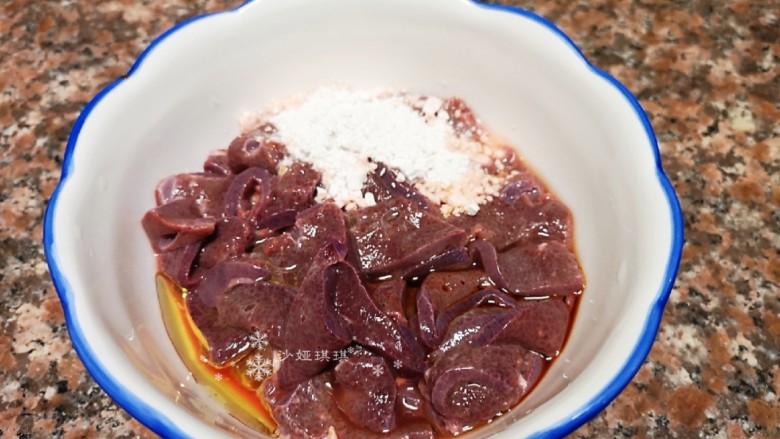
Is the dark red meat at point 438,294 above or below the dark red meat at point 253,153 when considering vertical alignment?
below

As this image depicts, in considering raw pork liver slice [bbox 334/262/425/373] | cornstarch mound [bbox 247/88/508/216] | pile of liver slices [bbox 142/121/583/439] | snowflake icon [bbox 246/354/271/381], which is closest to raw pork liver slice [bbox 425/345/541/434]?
pile of liver slices [bbox 142/121/583/439]

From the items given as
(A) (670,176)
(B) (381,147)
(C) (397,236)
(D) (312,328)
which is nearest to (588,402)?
(D) (312,328)

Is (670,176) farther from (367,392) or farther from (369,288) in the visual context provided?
(367,392)

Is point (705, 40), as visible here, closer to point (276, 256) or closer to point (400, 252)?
point (400, 252)

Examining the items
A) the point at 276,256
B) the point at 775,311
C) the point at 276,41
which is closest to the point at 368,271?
the point at 276,256

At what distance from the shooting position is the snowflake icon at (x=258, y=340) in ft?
6.86

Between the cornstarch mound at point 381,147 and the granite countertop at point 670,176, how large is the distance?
85 cm

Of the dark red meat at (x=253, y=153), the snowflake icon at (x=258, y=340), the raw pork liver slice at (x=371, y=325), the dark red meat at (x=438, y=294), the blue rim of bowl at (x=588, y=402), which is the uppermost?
the blue rim of bowl at (x=588, y=402)

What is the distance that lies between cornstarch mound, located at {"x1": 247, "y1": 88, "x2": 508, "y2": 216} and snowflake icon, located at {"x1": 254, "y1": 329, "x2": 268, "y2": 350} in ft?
1.92

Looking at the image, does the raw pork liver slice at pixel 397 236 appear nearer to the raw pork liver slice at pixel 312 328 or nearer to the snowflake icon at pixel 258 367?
the raw pork liver slice at pixel 312 328

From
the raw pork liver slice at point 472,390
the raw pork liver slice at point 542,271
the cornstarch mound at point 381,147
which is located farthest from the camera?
the cornstarch mound at point 381,147

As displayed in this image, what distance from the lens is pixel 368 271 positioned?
7.34 feet

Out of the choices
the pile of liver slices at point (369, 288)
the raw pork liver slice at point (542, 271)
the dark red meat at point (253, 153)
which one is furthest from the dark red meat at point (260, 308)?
the raw pork liver slice at point (542, 271)

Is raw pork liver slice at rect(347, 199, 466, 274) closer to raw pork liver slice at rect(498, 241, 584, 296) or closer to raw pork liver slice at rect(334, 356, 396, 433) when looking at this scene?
raw pork liver slice at rect(498, 241, 584, 296)
